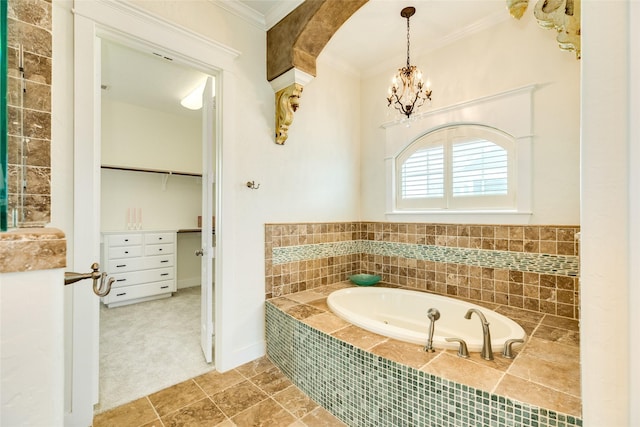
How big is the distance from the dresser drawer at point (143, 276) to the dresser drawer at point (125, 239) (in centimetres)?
39

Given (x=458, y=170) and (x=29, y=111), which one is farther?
(x=458, y=170)

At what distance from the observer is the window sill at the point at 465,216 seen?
2258 mm

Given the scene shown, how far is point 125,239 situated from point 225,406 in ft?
9.49

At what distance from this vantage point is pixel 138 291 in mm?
3799

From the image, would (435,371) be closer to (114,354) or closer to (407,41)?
(114,354)

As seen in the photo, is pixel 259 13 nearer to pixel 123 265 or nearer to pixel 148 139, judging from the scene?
pixel 148 139

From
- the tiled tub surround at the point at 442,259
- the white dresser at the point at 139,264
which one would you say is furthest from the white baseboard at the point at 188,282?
the tiled tub surround at the point at 442,259

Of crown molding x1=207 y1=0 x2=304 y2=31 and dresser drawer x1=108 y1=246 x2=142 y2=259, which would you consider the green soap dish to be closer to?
crown molding x1=207 y1=0 x2=304 y2=31

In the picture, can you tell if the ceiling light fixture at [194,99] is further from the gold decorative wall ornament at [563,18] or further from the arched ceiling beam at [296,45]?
the gold decorative wall ornament at [563,18]

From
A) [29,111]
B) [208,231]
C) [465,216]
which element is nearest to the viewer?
[29,111]

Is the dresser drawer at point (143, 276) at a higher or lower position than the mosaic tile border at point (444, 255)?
lower

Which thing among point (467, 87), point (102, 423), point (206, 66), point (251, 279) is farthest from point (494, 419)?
point (206, 66)

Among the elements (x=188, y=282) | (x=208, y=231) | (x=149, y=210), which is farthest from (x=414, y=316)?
(x=149, y=210)

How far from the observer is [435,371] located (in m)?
1.35
